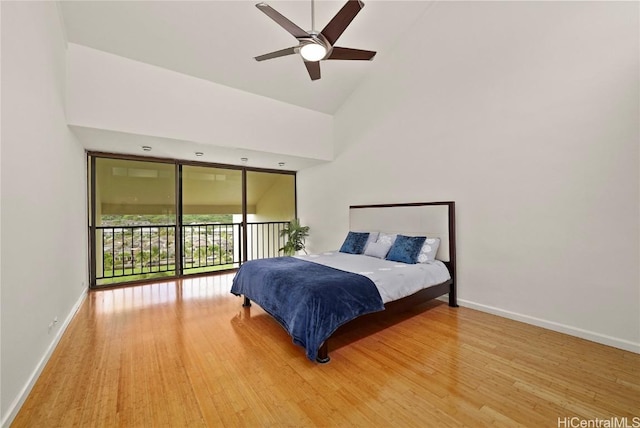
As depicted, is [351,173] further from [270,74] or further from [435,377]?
[435,377]

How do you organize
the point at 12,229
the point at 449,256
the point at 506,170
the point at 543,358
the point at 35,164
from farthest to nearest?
the point at 449,256, the point at 506,170, the point at 543,358, the point at 35,164, the point at 12,229

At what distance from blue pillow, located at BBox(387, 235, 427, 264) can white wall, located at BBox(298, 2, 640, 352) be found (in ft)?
1.78

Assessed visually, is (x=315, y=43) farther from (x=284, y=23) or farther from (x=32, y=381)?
(x=32, y=381)

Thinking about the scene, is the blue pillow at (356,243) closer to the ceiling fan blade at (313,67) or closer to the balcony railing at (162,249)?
the ceiling fan blade at (313,67)

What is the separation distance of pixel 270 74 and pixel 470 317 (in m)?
4.29

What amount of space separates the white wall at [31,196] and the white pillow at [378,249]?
343 cm

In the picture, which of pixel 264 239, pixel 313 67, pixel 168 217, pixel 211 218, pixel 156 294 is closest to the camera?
pixel 313 67

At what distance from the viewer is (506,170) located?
120 inches

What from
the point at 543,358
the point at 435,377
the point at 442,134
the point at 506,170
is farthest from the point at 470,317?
the point at 442,134

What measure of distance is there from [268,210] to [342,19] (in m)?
4.71

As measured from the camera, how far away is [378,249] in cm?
389

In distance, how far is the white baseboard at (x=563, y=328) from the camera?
92.7 inches

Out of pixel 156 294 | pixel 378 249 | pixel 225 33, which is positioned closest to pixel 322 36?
pixel 225 33

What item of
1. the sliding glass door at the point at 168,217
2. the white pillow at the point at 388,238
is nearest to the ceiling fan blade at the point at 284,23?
the white pillow at the point at 388,238
